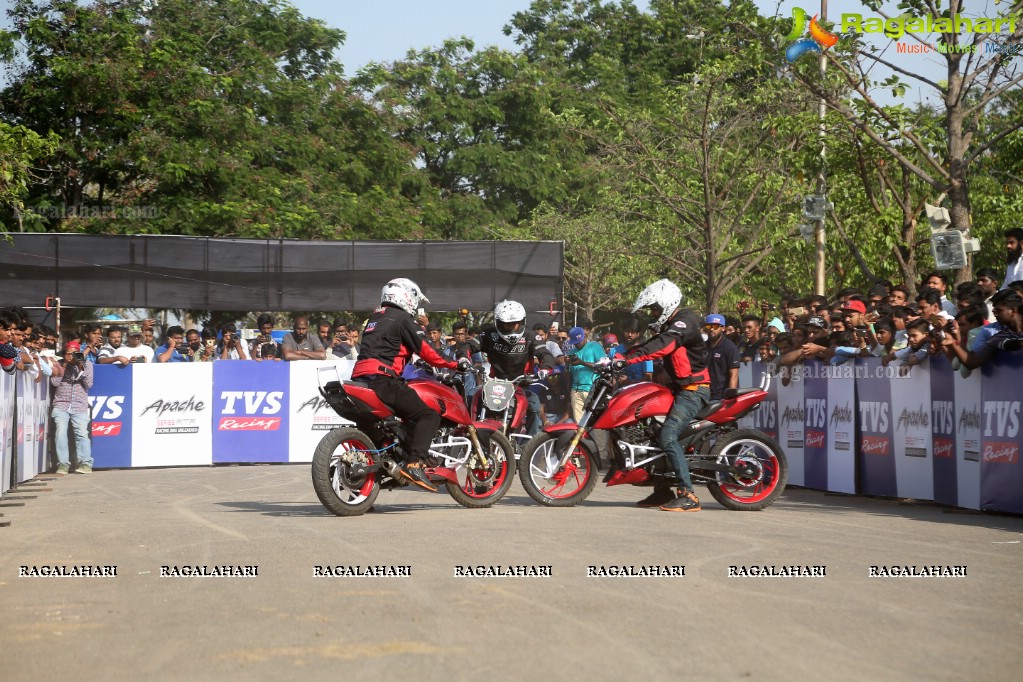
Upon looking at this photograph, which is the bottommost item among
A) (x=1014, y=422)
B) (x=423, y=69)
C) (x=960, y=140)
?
(x=1014, y=422)

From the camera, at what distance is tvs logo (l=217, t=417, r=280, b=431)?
21562mm

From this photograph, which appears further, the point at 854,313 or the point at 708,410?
the point at 854,313

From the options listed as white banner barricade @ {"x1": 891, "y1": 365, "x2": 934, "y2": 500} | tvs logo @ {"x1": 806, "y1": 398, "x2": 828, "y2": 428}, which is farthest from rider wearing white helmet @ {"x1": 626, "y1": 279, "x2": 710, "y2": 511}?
tvs logo @ {"x1": 806, "y1": 398, "x2": 828, "y2": 428}

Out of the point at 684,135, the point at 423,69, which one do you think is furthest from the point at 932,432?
the point at 423,69

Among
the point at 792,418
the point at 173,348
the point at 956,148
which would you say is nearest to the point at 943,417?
the point at 792,418

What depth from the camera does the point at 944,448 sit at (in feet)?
42.8

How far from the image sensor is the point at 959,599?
748cm

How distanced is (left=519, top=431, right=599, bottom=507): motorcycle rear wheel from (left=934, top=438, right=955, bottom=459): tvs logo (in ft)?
10.5

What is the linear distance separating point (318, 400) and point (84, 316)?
787 centimetres

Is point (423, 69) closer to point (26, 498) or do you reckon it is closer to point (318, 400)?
point (318, 400)

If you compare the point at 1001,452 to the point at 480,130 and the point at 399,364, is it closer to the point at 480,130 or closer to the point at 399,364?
the point at 399,364

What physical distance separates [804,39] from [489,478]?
9.75 meters

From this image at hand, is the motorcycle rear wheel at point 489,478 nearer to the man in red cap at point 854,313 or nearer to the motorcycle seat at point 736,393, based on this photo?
the motorcycle seat at point 736,393

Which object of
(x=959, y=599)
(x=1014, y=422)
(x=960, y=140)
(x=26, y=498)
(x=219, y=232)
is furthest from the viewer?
(x=219, y=232)
